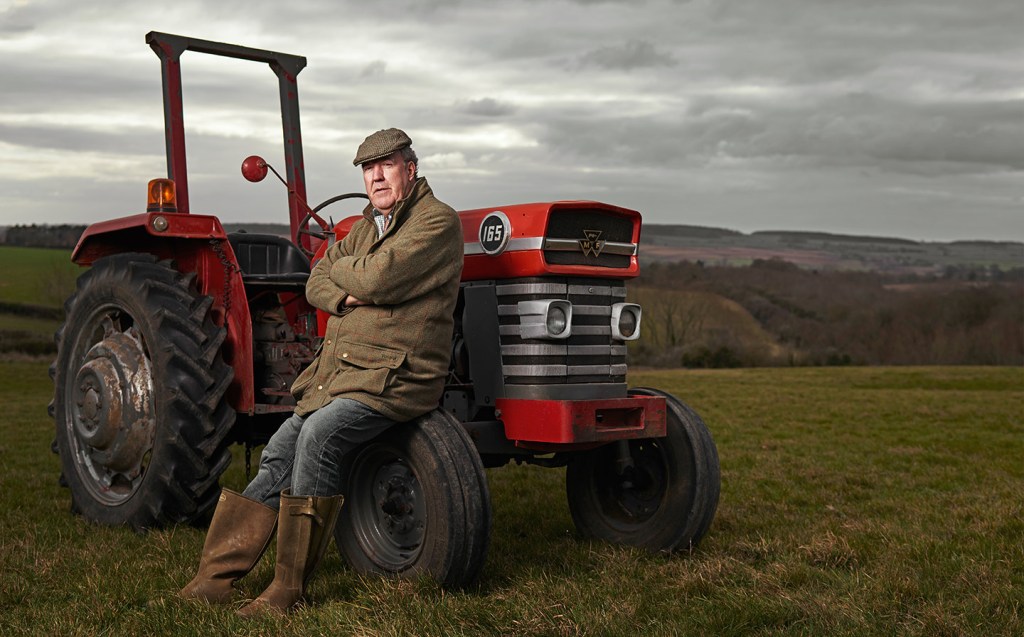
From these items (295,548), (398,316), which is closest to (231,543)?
(295,548)

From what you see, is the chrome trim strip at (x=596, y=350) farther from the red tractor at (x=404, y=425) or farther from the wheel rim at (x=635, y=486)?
the wheel rim at (x=635, y=486)

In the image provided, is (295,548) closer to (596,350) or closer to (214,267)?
(596,350)

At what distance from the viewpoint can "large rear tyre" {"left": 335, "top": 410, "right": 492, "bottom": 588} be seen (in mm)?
4191

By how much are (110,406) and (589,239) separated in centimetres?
277

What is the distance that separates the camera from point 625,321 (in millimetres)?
5008

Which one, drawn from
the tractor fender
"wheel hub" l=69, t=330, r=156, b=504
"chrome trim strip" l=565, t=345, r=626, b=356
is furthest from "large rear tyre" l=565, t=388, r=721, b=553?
"wheel hub" l=69, t=330, r=156, b=504

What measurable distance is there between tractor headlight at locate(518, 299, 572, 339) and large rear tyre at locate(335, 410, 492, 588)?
59cm

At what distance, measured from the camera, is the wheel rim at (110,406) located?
5.66 m

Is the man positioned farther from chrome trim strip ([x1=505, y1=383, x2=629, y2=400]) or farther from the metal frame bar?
the metal frame bar

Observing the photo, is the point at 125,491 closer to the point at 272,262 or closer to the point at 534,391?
the point at 272,262

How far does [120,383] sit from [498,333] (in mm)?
2272

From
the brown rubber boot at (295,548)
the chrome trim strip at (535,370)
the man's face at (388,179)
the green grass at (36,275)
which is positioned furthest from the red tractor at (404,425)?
the green grass at (36,275)

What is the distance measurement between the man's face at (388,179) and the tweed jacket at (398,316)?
6cm

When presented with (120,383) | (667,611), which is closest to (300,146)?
(120,383)
